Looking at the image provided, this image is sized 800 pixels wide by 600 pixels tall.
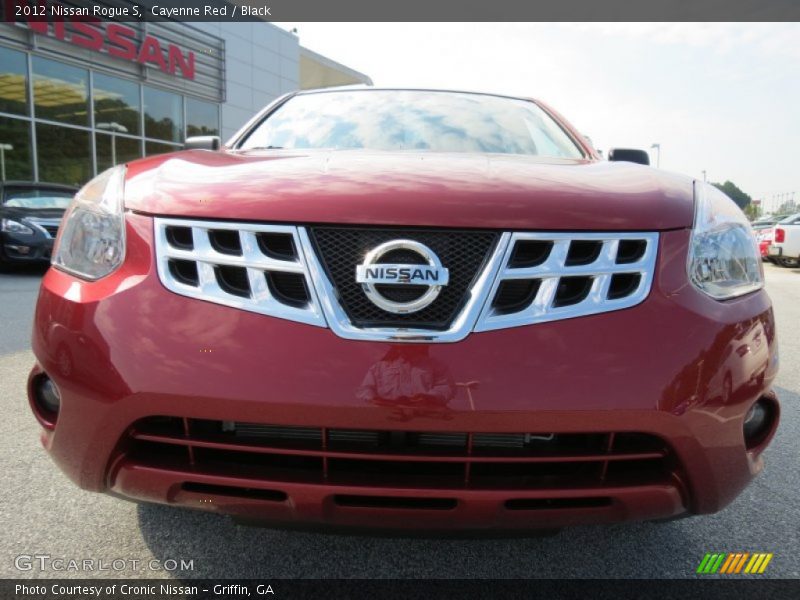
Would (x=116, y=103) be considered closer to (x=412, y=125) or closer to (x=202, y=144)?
(x=202, y=144)

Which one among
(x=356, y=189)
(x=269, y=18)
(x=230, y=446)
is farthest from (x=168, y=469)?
(x=269, y=18)

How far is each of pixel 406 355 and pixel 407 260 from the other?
0.20m

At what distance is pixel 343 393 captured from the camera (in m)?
1.17

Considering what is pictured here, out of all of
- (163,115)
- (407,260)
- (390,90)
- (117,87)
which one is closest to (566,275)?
(407,260)

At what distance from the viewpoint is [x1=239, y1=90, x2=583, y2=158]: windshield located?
231cm

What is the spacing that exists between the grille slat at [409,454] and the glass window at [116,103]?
1588 centimetres

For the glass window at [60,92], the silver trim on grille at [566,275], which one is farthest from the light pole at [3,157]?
the silver trim on grille at [566,275]

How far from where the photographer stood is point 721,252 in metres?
1.43

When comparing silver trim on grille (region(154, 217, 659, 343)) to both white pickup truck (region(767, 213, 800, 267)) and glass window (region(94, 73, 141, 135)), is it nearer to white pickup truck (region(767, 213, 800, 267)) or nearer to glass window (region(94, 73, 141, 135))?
white pickup truck (region(767, 213, 800, 267))

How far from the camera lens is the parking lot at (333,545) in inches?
63.7

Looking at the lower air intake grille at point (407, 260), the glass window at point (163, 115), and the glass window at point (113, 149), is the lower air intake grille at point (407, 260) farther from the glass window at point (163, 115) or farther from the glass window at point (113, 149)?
the glass window at point (163, 115)

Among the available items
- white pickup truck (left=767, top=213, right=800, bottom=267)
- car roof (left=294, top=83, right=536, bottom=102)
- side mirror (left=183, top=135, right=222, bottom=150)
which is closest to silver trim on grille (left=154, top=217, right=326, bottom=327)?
side mirror (left=183, top=135, right=222, bottom=150)

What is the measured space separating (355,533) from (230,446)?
32cm

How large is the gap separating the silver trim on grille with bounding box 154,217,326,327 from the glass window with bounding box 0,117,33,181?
13.7 meters
